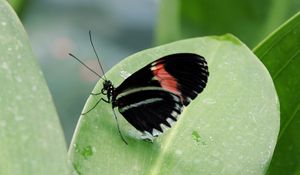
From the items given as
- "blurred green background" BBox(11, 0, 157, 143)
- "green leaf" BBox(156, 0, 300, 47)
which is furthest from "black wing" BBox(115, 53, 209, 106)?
"blurred green background" BBox(11, 0, 157, 143)

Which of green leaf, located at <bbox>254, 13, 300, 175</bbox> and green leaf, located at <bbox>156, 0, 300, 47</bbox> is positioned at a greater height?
green leaf, located at <bbox>254, 13, 300, 175</bbox>

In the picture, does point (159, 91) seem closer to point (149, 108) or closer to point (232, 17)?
point (149, 108)

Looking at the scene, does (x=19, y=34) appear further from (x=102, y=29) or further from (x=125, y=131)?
(x=102, y=29)

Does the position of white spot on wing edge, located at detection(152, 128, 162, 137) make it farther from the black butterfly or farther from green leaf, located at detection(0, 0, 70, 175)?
green leaf, located at detection(0, 0, 70, 175)

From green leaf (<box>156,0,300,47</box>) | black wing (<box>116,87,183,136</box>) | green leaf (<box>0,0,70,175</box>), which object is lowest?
green leaf (<box>156,0,300,47</box>)

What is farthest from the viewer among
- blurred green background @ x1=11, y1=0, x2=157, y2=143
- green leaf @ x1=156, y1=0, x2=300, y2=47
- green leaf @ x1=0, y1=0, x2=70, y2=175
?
blurred green background @ x1=11, y1=0, x2=157, y2=143

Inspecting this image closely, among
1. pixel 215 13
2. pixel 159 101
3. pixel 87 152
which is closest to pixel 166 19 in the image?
pixel 215 13
